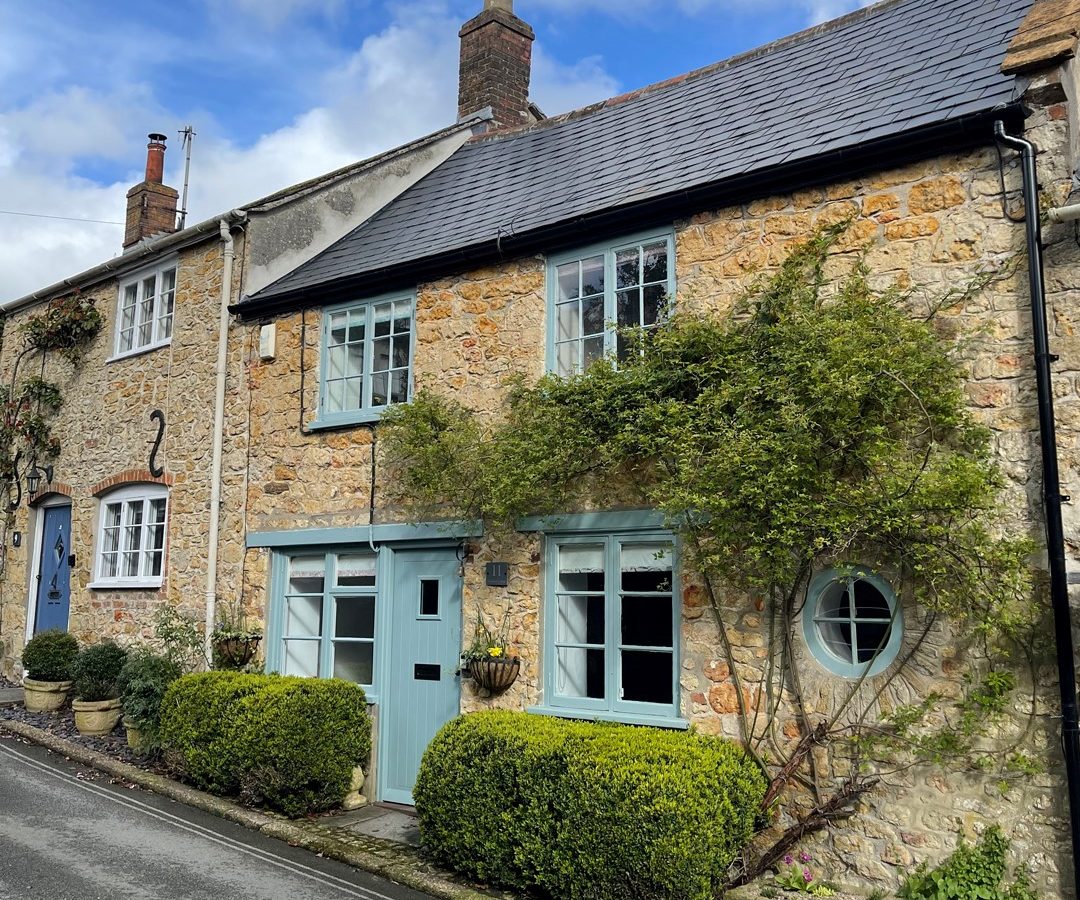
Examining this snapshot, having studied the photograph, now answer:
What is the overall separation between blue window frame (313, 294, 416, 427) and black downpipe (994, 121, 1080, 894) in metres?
5.57

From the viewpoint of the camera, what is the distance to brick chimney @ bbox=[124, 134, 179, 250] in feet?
51.4

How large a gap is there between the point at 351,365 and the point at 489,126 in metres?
4.74

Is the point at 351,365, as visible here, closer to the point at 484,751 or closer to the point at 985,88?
the point at 484,751

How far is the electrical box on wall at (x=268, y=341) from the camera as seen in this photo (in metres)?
10.8

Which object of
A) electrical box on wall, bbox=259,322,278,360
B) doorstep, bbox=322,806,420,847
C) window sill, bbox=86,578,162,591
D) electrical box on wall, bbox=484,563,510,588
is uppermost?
electrical box on wall, bbox=259,322,278,360

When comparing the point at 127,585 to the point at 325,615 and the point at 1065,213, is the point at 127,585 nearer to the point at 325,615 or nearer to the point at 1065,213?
the point at 325,615

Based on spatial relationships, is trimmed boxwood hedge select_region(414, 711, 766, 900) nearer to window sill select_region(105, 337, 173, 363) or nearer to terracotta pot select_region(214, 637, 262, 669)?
terracotta pot select_region(214, 637, 262, 669)

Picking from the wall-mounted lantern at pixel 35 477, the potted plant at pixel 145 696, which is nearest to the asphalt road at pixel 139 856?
the potted plant at pixel 145 696

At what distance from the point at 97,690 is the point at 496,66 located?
Answer: 31.2ft

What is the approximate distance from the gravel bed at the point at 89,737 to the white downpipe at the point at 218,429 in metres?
1.20

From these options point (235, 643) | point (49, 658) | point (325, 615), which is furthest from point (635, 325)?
point (49, 658)

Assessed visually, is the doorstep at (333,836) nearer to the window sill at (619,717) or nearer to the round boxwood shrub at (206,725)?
the round boxwood shrub at (206,725)

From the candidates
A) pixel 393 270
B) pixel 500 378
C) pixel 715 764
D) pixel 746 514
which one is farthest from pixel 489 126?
pixel 715 764

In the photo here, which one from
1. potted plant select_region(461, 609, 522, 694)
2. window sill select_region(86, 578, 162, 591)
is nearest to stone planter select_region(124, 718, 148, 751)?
window sill select_region(86, 578, 162, 591)
